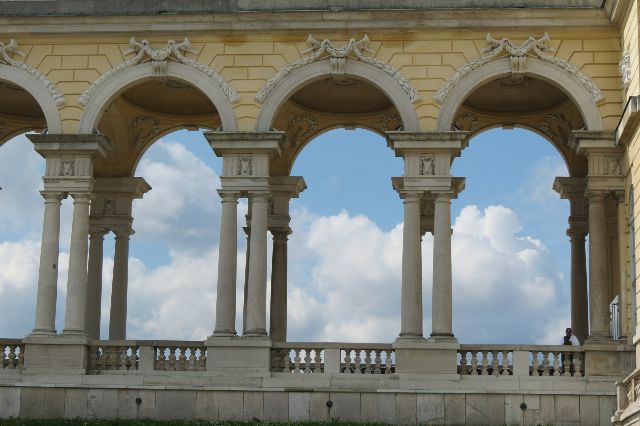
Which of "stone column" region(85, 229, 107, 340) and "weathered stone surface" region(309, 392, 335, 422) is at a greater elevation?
"stone column" region(85, 229, 107, 340)

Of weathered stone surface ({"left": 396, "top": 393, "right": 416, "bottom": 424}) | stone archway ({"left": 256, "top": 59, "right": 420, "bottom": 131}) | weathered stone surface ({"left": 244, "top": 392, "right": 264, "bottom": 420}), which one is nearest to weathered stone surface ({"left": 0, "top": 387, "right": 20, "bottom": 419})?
weathered stone surface ({"left": 244, "top": 392, "right": 264, "bottom": 420})

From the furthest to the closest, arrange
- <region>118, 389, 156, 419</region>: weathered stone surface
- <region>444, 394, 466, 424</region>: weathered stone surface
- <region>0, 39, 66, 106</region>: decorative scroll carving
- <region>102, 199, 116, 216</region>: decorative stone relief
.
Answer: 1. <region>102, 199, 116, 216</region>: decorative stone relief
2. <region>0, 39, 66, 106</region>: decorative scroll carving
3. <region>118, 389, 156, 419</region>: weathered stone surface
4. <region>444, 394, 466, 424</region>: weathered stone surface

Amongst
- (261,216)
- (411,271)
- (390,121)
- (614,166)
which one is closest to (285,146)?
(261,216)

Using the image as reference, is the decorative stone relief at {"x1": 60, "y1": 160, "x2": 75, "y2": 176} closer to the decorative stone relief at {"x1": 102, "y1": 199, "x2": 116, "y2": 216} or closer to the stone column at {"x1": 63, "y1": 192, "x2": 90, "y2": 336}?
the stone column at {"x1": 63, "y1": 192, "x2": 90, "y2": 336}

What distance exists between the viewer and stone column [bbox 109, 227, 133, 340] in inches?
1965

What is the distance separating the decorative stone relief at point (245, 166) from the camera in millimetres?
43719

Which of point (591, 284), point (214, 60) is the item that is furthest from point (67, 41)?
point (591, 284)

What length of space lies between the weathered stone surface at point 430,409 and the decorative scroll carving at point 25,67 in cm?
1440

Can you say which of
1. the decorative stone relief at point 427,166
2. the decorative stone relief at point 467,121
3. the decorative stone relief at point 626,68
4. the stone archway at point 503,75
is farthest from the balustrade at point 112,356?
the decorative stone relief at point 626,68

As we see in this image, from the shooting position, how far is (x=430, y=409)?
40812mm

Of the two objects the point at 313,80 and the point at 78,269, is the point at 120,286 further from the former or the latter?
the point at 313,80

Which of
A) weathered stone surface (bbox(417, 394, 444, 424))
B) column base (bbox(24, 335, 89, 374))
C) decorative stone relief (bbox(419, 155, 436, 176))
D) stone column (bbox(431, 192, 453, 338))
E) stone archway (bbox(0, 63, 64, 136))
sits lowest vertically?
weathered stone surface (bbox(417, 394, 444, 424))

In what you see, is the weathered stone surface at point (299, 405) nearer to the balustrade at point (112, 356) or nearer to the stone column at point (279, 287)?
the balustrade at point (112, 356)

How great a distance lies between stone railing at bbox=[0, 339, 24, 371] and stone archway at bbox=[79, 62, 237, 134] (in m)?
6.70
